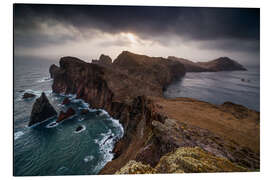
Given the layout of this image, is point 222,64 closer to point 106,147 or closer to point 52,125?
point 106,147

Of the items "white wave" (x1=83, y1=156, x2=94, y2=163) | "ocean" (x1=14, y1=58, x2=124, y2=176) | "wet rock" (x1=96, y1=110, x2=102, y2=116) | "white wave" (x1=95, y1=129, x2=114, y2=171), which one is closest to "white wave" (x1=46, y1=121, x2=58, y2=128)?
"ocean" (x1=14, y1=58, x2=124, y2=176)

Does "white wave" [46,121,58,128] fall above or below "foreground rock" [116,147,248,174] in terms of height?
below

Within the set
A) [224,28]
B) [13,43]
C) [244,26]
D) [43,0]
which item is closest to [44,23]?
[43,0]

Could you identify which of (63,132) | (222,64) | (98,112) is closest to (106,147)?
(63,132)

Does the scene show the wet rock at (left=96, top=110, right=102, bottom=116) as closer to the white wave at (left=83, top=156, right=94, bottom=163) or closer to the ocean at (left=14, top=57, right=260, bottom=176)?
the ocean at (left=14, top=57, right=260, bottom=176)

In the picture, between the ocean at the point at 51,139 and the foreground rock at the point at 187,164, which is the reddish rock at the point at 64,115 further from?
the foreground rock at the point at 187,164

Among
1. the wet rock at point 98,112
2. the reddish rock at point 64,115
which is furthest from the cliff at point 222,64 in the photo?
the reddish rock at point 64,115
